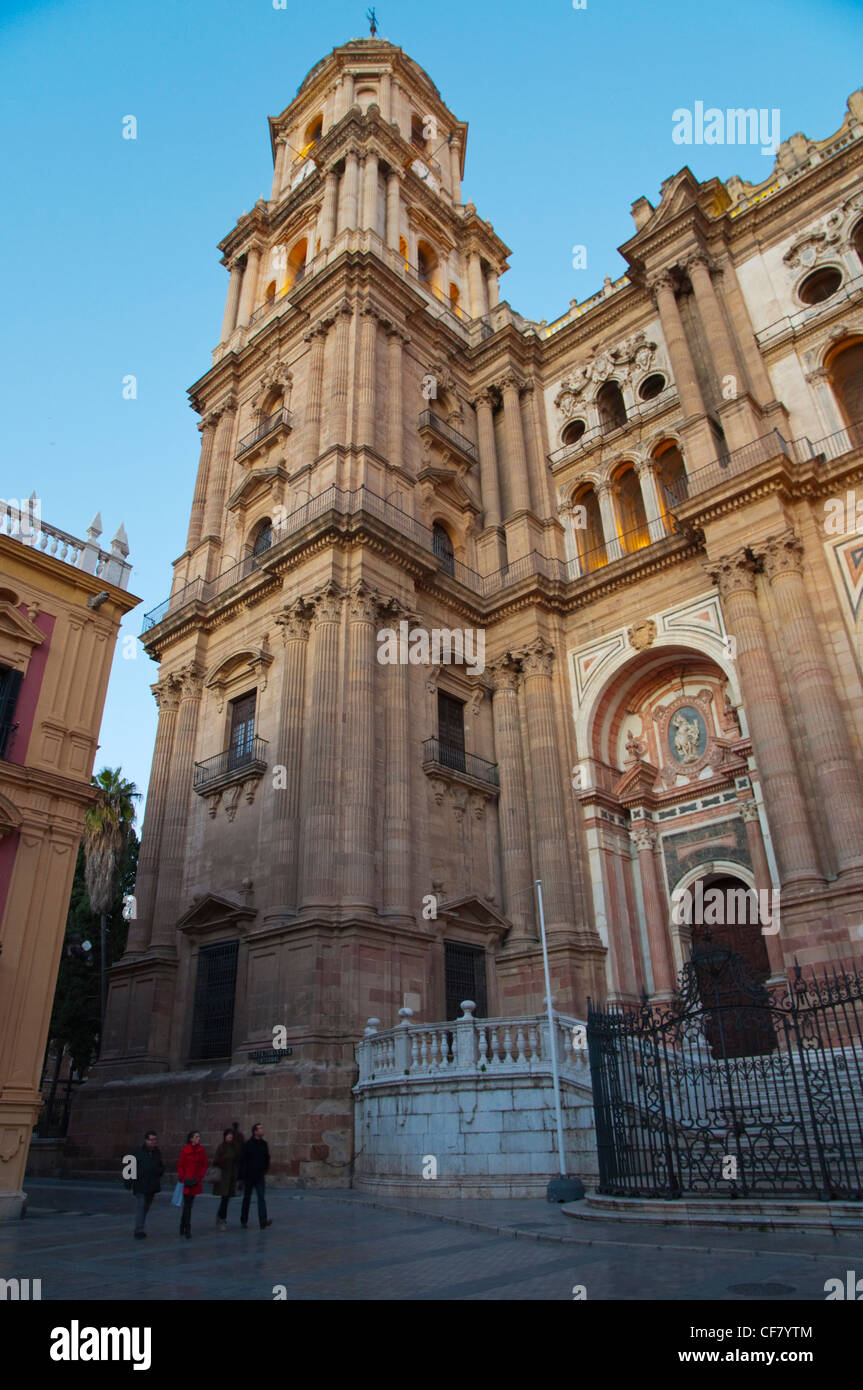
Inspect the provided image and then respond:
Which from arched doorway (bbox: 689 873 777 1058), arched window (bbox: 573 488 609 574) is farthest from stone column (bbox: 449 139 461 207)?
arched doorway (bbox: 689 873 777 1058)

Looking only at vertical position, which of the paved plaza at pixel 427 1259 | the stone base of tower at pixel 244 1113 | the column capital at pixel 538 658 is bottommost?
the paved plaza at pixel 427 1259

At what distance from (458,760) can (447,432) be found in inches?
463

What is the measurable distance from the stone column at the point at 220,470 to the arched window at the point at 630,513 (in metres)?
13.0

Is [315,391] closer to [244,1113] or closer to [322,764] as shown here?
[322,764]

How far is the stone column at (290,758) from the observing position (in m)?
19.2

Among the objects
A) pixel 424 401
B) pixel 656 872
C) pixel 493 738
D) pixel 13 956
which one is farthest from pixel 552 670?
pixel 13 956

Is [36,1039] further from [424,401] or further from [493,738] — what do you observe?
[424,401]

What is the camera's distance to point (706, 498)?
71.6 feet

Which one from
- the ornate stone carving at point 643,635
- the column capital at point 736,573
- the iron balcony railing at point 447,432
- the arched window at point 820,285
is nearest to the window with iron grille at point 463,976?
the ornate stone carving at point 643,635

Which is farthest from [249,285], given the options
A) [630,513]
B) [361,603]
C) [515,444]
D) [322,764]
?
[322,764]

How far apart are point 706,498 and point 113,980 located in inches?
774

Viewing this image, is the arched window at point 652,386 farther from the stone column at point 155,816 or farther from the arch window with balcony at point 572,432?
the stone column at point 155,816

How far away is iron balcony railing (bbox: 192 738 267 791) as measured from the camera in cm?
2225
